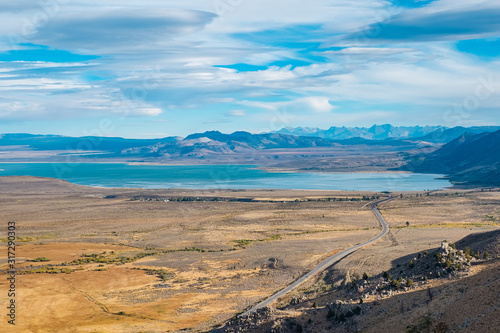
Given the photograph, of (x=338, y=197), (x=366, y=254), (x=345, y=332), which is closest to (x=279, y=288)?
(x=366, y=254)

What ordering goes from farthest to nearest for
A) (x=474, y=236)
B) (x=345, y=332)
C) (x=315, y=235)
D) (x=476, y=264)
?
(x=315, y=235), (x=474, y=236), (x=476, y=264), (x=345, y=332)

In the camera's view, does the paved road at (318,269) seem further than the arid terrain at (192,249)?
No

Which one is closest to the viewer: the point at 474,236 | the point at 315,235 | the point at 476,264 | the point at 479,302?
the point at 479,302

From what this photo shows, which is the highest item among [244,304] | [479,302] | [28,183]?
[28,183]

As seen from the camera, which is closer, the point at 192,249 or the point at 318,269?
the point at 318,269

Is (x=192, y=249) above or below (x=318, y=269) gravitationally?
above

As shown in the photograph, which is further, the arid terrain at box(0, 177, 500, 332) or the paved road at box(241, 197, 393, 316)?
the arid terrain at box(0, 177, 500, 332)

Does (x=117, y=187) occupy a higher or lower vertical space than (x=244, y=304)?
higher

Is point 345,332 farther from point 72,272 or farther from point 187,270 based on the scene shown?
point 72,272
